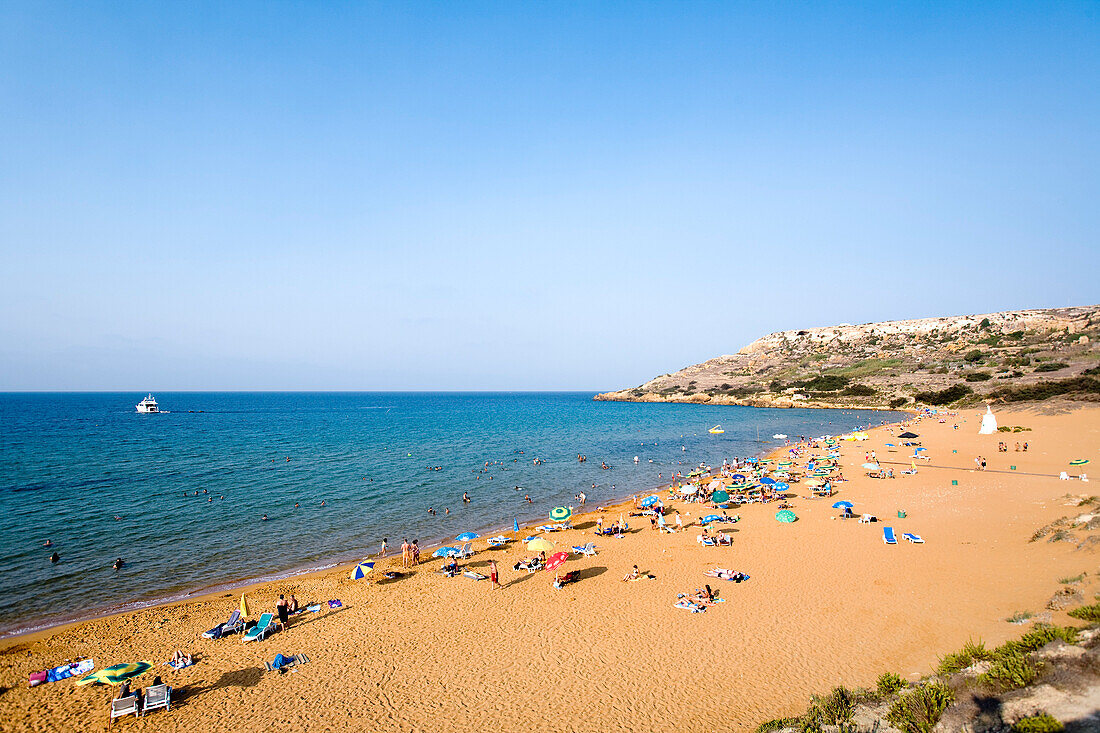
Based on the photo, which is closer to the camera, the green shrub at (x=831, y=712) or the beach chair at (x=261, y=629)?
the green shrub at (x=831, y=712)

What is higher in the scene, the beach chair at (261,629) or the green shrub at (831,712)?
the green shrub at (831,712)

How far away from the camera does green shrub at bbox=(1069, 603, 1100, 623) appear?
11.7 metres

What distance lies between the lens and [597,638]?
1662 cm

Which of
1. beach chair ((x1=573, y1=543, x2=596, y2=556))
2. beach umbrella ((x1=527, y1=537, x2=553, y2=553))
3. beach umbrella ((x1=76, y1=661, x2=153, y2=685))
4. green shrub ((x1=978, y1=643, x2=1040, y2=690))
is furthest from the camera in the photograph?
beach chair ((x1=573, y1=543, x2=596, y2=556))

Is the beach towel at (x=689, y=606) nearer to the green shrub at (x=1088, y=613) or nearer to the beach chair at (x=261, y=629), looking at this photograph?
the green shrub at (x=1088, y=613)

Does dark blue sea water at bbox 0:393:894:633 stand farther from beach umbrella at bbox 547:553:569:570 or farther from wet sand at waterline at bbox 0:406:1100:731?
beach umbrella at bbox 547:553:569:570

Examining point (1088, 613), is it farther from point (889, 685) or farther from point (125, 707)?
point (125, 707)

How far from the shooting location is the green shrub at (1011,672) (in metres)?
9.23

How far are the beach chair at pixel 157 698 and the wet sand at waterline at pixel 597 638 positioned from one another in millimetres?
279

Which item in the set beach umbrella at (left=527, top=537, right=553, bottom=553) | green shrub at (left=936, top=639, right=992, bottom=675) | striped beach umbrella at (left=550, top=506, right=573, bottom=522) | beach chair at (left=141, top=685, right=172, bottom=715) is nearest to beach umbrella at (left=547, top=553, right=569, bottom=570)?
beach umbrella at (left=527, top=537, right=553, bottom=553)

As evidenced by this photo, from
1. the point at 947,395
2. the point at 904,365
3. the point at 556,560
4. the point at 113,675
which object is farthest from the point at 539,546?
the point at 904,365

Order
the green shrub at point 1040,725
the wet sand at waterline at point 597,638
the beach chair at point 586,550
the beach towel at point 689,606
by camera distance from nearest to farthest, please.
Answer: the green shrub at point 1040,725 → the wet sand at waterline at point 597,638 → the beach towel at point 689,606 → the beach chair at point 586,550

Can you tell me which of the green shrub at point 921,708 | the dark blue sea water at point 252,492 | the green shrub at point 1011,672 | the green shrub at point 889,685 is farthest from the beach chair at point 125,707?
the green shrub at point 1011,672

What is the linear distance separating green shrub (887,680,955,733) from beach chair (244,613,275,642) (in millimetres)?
18577
